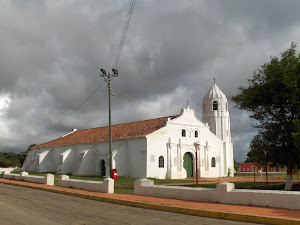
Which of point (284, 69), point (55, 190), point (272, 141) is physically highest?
point (284, 69)

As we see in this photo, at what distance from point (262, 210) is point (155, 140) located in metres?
19.9

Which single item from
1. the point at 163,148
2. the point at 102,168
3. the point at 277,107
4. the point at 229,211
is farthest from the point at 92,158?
the point at 229,211

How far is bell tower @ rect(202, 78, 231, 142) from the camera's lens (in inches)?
1404

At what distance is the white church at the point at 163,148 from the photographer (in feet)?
95.9

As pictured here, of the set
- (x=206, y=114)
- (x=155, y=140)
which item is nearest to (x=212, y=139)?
(x=206, y=114)

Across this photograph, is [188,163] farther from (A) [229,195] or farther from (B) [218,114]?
(A) [229,195]

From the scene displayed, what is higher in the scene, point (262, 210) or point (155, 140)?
point (155, 140)

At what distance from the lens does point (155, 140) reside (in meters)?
29.2

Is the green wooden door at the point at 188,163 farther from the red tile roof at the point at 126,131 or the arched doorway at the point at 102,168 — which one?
the arched doorway at the point at 102,168

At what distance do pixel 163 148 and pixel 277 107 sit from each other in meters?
14.8

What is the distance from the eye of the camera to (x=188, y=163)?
31.9 metres

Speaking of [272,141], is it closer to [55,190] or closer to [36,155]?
[55,190]

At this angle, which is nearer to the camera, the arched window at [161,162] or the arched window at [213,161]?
the arched window at [161,162]

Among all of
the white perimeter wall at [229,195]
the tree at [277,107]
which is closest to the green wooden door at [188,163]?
the tree at [277,107]
